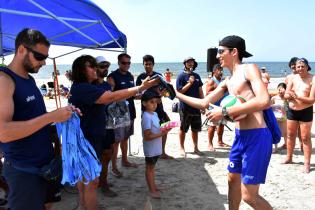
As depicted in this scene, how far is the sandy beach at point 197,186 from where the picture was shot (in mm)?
4090

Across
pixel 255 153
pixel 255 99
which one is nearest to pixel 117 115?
pixel 255 153

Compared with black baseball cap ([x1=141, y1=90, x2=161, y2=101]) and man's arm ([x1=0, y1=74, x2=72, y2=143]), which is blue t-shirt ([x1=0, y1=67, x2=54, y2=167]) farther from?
black baseball cap ([x1=141, y1=90, x2=161, y2=101])

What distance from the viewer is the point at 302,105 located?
536cm

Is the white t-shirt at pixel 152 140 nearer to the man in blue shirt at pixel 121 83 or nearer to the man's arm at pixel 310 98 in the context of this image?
the man in blue shirt at pixel 121 83

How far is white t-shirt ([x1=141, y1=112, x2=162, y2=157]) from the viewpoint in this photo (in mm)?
4188

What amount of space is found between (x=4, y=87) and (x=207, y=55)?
844 centimetres

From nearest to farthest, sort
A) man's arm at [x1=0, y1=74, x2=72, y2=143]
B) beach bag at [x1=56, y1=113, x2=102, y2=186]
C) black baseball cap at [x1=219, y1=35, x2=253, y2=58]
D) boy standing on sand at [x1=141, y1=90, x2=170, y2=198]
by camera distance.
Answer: man's arm at [x1=0, y1=74, x2=72, y2=143]
beach bag at [x1=56, y1=113, x2=102, y2=186]
black baseball cap at [x1=219, y1=35, x2=253, y2=58]
boy standing on sand at [x1=141, y1=90, x2=170, y2=198]

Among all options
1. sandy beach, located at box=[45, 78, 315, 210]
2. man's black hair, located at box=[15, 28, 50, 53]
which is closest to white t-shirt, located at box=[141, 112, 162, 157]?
sandy beach, located at box=[45, 78, 315, 210]

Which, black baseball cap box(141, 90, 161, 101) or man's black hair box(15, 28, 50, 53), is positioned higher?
man's black hair box(15, 28, 50, 53)

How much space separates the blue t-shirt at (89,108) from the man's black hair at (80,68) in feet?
0.28

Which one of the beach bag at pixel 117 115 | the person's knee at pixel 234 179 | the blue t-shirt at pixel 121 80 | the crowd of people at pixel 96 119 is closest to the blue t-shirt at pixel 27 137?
the crowd of people at pixel 96 119

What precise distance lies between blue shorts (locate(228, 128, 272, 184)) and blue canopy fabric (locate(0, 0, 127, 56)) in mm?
2834

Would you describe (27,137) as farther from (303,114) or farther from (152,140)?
(303,114)

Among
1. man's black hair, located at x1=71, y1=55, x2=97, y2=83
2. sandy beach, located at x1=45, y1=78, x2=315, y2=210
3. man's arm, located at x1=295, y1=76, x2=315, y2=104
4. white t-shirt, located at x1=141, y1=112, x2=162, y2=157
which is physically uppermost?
man's black hair, located at x1=71, y1=55, x2=97, y2=83
